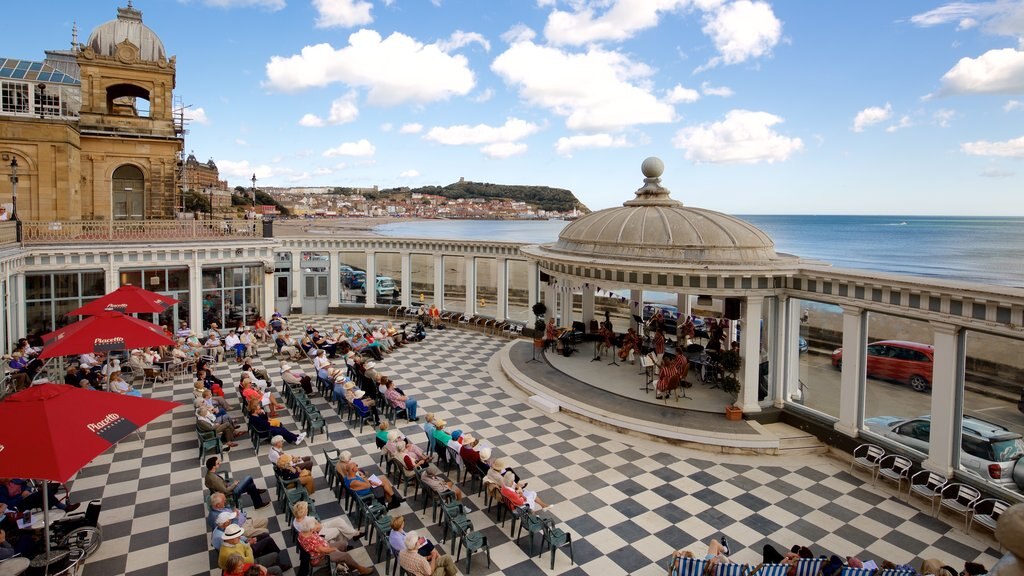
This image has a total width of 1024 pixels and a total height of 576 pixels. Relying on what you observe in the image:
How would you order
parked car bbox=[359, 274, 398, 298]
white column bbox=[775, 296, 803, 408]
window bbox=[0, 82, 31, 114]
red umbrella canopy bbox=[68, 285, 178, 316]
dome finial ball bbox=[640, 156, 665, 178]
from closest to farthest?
white column bbox=[775, 296, 803, 408], red umbrella canopy bbox=[68, 285, 178, 316], dome finial ball bbox=[640, 156, 665, 178], window bbox=[0, 82, 31, 114], parked car bbox=[359, 274, 398, 298]

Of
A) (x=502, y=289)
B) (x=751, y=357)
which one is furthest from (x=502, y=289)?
(x=751, y=357)

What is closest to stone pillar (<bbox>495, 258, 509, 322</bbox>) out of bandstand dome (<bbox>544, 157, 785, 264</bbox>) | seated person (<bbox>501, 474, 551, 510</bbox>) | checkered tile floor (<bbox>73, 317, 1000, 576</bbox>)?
bandstand dome (<bbox>544, 157, 785, 264</bbox>)

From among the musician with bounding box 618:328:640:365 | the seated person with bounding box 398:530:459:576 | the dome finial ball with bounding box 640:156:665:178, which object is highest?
the dome finial ball with bounding box 640:156:665:178

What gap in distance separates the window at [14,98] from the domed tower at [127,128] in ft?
6.59

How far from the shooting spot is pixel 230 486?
8.58 meters

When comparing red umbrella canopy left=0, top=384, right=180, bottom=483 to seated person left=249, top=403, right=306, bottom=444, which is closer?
red umbrella canopy left=0, top=384, right=180, bottom=483

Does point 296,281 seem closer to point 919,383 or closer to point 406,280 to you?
point 406,280

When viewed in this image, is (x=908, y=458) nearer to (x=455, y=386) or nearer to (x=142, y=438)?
(x=455, y=386)

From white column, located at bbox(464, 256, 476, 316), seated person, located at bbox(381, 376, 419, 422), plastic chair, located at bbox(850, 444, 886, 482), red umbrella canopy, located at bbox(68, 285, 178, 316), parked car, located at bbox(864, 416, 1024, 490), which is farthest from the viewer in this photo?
white column, located at bbox(464, 256, 476, 316)

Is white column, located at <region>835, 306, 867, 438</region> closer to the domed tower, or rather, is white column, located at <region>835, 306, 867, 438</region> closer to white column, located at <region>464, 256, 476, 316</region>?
white column, located at <region>464, 256, 476, 316</region>

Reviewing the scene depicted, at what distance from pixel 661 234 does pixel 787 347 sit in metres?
3.80

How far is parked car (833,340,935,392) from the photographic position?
627 inches

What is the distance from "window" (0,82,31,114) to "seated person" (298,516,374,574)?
26775mm

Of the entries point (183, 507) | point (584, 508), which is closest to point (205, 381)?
point (183, 507)
